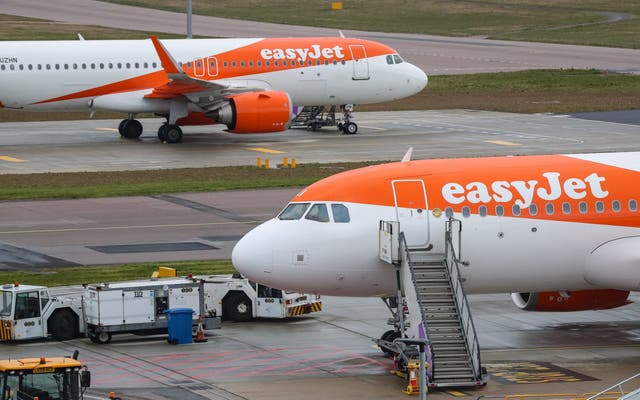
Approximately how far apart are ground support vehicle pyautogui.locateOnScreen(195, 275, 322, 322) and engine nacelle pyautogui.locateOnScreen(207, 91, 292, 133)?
3163cm

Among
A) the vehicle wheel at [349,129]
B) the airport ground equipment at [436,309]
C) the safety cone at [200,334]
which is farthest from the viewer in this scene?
the vehicle wheel at [349,129]

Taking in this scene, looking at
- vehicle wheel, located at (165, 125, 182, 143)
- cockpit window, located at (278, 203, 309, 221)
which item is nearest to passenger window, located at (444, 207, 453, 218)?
cockpit window, located at (278, 203, 309, 221)

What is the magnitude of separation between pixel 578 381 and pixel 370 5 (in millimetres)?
136954

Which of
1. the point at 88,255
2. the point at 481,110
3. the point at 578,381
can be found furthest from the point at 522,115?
the point at 578,381

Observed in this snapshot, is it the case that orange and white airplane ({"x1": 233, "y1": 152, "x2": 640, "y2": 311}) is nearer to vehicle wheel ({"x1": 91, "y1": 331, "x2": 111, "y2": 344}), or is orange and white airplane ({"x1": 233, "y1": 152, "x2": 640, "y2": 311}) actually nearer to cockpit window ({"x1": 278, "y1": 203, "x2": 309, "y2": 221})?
cockpit window ({"x1": 278, "y1": 203, "x2": 309, "y2": 221})

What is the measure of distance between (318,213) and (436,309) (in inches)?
150

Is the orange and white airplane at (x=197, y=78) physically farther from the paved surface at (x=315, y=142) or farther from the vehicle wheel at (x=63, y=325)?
the vehicle wheel at (x=63, y=325)

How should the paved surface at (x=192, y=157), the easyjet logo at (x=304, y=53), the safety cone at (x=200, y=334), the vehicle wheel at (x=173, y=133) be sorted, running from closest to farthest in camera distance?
1. the safety cone at (x=200, y=334)
2. the paved surface at (x=192, y=157)
3. the easyjet logo at (x=304, y=53)
4. the vehicle wheel at (x=173, y=133)

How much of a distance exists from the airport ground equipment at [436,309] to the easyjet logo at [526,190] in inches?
35.4

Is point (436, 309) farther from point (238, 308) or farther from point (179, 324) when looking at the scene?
point (238, 308)

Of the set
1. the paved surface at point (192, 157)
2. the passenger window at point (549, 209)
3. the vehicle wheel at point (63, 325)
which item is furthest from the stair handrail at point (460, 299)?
the paved surface at point (192, 157)

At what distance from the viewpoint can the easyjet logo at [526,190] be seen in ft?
114

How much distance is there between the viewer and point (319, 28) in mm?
142000

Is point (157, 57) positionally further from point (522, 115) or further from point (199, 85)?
point (522, 115)
